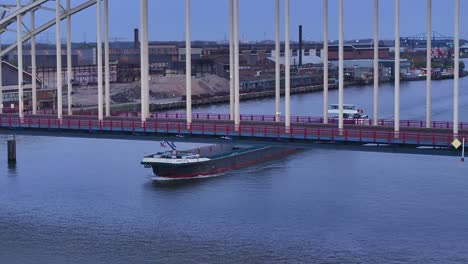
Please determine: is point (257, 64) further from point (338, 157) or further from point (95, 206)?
point (95, 206)

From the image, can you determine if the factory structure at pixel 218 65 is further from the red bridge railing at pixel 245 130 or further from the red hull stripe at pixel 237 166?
the red bridge railing at pixel 245 130

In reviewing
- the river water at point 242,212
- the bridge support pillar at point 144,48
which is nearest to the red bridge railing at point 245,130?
the bridge support pillar at point 144,48

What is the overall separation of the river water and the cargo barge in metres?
0.45

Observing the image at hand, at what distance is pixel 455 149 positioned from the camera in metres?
15.8

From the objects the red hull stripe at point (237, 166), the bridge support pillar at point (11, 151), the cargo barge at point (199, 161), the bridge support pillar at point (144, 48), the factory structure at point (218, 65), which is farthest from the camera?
the factory structure at point (218, 65)

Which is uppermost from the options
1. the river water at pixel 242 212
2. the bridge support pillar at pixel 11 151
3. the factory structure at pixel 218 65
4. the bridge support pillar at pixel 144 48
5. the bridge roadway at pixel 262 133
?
the factory structure at pixel 218 65

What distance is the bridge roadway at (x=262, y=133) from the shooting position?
53.1 feet

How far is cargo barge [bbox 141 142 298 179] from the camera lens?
952 inches

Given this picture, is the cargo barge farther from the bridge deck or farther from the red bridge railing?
the red bridge railing

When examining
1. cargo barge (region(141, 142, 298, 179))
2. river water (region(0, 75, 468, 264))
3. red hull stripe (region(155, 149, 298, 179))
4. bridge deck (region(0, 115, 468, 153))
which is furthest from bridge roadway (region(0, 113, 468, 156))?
red hull stripe (region(155, 149, 298, 179))

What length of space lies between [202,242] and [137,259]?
1348 millimetres

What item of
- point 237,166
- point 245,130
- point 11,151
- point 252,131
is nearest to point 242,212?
point 245,130

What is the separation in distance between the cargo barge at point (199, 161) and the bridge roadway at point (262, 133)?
12.2 feet

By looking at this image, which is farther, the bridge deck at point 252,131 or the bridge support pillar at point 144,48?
the bridge support pillar at point 144,48
